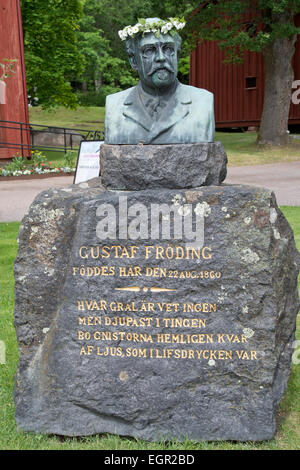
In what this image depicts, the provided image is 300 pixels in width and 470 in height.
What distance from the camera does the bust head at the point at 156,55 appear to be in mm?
3592

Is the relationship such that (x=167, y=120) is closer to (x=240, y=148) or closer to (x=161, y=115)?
(x=161, y=115)

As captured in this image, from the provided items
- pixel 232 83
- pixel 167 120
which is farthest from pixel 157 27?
pixel 232 83

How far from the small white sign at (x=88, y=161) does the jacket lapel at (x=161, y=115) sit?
4.10m

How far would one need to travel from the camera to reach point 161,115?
3777mm

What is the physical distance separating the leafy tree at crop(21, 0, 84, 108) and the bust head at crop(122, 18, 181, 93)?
63.2 ft

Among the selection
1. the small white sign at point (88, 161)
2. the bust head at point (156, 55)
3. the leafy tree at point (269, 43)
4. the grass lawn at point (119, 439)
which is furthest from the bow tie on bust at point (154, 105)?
the leafy tree at point (269, 43)

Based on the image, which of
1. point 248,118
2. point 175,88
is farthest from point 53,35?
point 175,88

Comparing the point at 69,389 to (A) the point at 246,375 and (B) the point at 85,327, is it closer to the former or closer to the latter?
(B) the point at 85,327

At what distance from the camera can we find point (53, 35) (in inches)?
888

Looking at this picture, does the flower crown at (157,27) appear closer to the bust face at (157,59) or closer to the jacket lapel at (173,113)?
the bust face at (157,59)

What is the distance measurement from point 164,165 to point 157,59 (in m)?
0.71

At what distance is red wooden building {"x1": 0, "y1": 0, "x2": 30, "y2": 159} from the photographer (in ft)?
54.9
